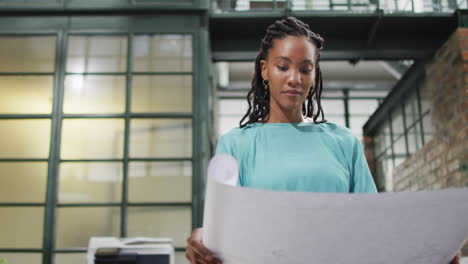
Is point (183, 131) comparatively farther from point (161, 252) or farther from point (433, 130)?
point (433, 130)

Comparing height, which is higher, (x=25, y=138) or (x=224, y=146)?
(x=25, y=138)

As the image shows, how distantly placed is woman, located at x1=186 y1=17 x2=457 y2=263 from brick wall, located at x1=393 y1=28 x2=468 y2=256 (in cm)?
311

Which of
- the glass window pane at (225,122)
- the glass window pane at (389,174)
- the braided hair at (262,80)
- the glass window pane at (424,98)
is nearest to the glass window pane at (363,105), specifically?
the glass window pane at (225,122)

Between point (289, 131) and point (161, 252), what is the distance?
214 centimetres

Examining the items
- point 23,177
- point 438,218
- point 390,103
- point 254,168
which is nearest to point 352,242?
point 438,218

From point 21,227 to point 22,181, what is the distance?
0.97 feet

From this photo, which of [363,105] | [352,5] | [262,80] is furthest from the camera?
[363,105]

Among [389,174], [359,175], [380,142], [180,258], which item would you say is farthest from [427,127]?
[359,175]

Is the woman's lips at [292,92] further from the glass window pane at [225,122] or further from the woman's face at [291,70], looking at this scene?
the glass window pane at [225,122]

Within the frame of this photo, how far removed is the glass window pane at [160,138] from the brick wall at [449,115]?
183 centimetres

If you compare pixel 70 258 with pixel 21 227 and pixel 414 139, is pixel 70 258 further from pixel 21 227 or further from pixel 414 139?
pixel 414 139

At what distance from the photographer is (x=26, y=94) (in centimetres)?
→ 385

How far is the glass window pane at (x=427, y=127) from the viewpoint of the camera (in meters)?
4.61

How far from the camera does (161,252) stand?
2.92m
